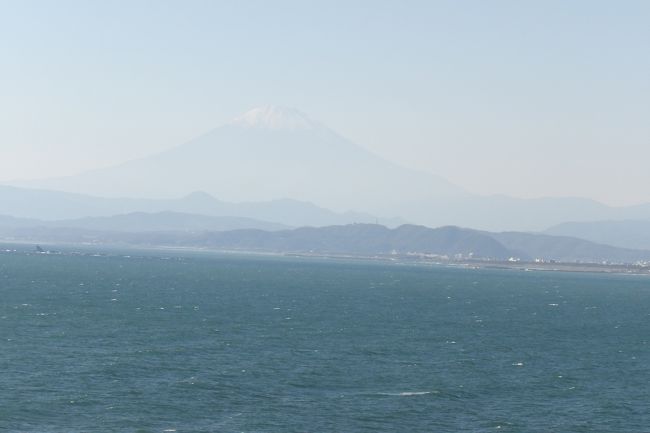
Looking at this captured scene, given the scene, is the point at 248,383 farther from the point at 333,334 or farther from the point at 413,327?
the point at 413,327

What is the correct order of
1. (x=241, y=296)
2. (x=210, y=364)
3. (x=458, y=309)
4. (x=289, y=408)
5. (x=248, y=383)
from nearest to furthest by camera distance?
1. (x=289, y=408)
2. (x=248, y=383)
3. (x=210, y=364)
4. (x=458, y=309)
5. (x=241, y=296)

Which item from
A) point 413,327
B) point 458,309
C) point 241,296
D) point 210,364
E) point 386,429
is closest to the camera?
point 386,429

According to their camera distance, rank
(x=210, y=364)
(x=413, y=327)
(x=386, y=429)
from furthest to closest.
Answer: (x=413, y=327) → (x=210, y=364) → (x=386, y=429)

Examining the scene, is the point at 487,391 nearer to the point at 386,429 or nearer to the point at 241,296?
the point at 386,429

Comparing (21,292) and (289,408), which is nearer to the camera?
(289,408)

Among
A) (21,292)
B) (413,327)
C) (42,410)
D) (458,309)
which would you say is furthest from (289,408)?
(21,292)

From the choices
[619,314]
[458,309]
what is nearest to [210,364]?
[458,309]
